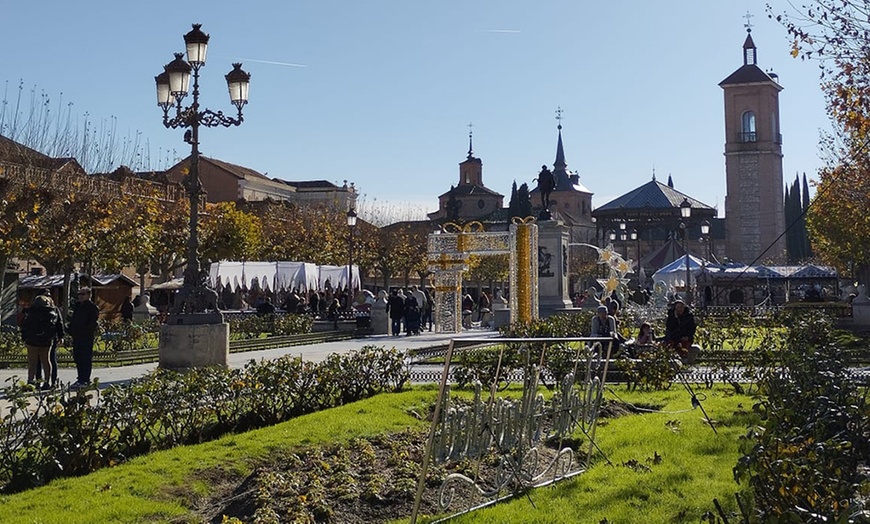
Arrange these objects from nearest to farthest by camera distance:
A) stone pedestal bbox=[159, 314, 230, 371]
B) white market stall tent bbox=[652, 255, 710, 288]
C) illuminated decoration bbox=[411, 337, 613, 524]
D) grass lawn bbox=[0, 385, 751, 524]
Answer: illuminated decoration bbox=[411, 337, 613, 524] < grass lawn bbox=[0, 385, 751, 524] < stone pedestal bbox=[159, 314, 230, 371] < white market stall tent bbox=[652, 255, 710, 288]

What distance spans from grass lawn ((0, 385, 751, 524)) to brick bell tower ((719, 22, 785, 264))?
263 ft

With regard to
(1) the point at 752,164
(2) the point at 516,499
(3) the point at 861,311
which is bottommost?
(2) the point at 516,499

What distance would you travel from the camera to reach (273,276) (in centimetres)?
3778

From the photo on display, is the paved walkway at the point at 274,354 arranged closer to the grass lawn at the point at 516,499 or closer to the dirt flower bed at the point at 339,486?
the grass lawn at the point at 516,499

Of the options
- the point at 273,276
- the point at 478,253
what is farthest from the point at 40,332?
the point at 273,276

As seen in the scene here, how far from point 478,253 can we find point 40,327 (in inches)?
694

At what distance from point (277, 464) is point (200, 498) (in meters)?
0.98

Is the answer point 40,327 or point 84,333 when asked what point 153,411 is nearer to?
point 40,327

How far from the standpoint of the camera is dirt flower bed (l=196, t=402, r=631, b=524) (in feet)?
22.8

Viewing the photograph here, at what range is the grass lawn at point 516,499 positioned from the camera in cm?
679

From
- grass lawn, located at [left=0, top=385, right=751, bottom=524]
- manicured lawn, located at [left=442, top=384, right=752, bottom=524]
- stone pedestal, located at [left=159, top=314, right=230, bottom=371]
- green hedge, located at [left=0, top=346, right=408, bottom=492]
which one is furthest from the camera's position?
stone pedestal, located at [left=159, top=314, right=230, bottom=371]

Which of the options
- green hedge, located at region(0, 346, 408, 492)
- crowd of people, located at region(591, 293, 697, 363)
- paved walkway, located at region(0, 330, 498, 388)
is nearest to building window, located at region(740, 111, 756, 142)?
paved walkway, located at region(0, 330, 498, 388)

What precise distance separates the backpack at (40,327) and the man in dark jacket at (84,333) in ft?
1.61

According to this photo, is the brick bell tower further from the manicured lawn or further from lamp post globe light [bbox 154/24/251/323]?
the manicured lawn
